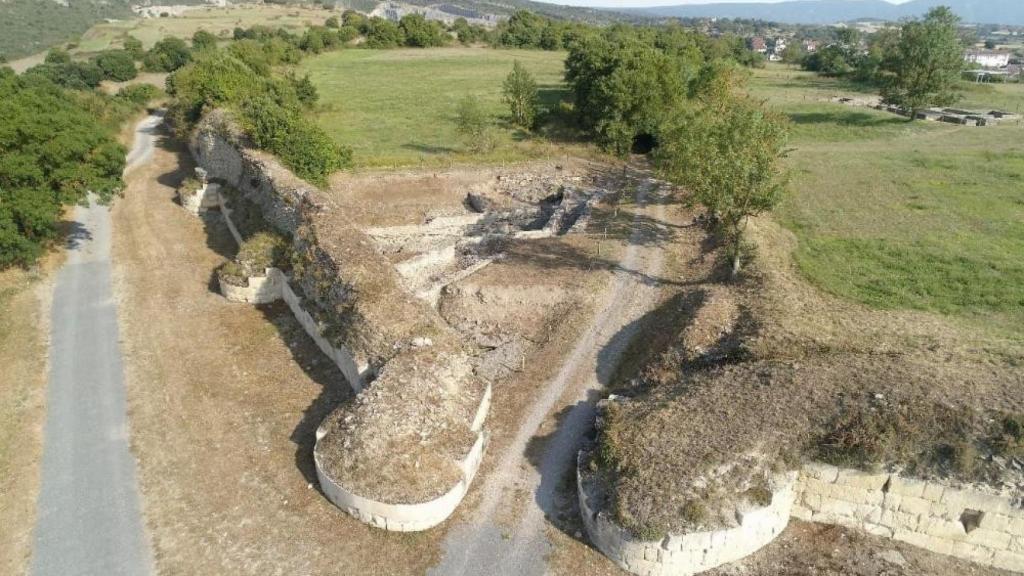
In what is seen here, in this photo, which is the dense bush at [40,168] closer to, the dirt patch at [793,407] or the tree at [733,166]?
the dirt patch at [793,407]

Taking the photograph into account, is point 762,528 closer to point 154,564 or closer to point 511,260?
point 154,564

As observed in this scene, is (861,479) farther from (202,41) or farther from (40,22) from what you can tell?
(40,22)

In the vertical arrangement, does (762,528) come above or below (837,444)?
below

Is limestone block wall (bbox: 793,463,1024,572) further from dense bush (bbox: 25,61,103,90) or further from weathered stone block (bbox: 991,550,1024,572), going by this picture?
dense bush (bbox: 25,61,103,90)

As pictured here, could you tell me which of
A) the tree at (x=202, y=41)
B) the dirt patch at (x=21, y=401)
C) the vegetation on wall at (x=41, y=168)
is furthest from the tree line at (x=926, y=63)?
the tree at (x=202, y=41)

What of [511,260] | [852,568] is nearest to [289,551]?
[852,568]

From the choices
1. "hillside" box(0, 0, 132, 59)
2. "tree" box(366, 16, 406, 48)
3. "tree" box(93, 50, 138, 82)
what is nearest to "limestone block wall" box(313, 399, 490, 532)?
"tree" box(93, 50, 138, 82)

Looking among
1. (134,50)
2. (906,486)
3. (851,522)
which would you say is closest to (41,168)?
(851,522)
